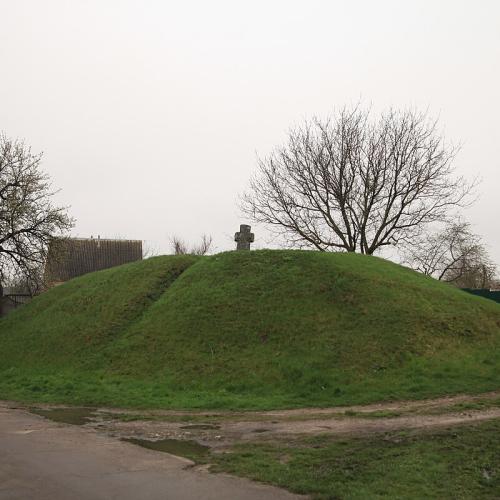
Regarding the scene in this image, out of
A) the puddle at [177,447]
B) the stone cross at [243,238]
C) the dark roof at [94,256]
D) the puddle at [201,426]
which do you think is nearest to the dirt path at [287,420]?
the puddle at [201,426]

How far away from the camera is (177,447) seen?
842cm

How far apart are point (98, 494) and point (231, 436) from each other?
3.60m

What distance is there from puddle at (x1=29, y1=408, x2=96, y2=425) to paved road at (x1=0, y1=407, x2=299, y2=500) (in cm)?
199

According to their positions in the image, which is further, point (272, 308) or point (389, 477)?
point (272, 308)

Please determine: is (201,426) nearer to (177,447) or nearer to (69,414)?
(177,447)

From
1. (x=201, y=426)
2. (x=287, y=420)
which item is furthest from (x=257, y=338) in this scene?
(x=201, y=426)

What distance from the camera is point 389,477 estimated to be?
651cm

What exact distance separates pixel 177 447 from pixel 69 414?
4.58 meters

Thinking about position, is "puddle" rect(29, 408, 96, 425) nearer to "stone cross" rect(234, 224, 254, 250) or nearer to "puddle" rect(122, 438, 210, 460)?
"puddle" rect(122, 438, 210, 460)

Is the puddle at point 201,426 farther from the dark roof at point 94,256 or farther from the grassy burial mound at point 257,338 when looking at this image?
the dark roof at point 94,256

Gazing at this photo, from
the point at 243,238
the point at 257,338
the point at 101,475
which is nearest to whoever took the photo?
the point at 101,475

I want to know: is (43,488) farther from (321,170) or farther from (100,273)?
(321,170)

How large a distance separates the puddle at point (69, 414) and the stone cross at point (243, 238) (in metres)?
13.6

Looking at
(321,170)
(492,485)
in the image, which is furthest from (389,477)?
(321,170)
